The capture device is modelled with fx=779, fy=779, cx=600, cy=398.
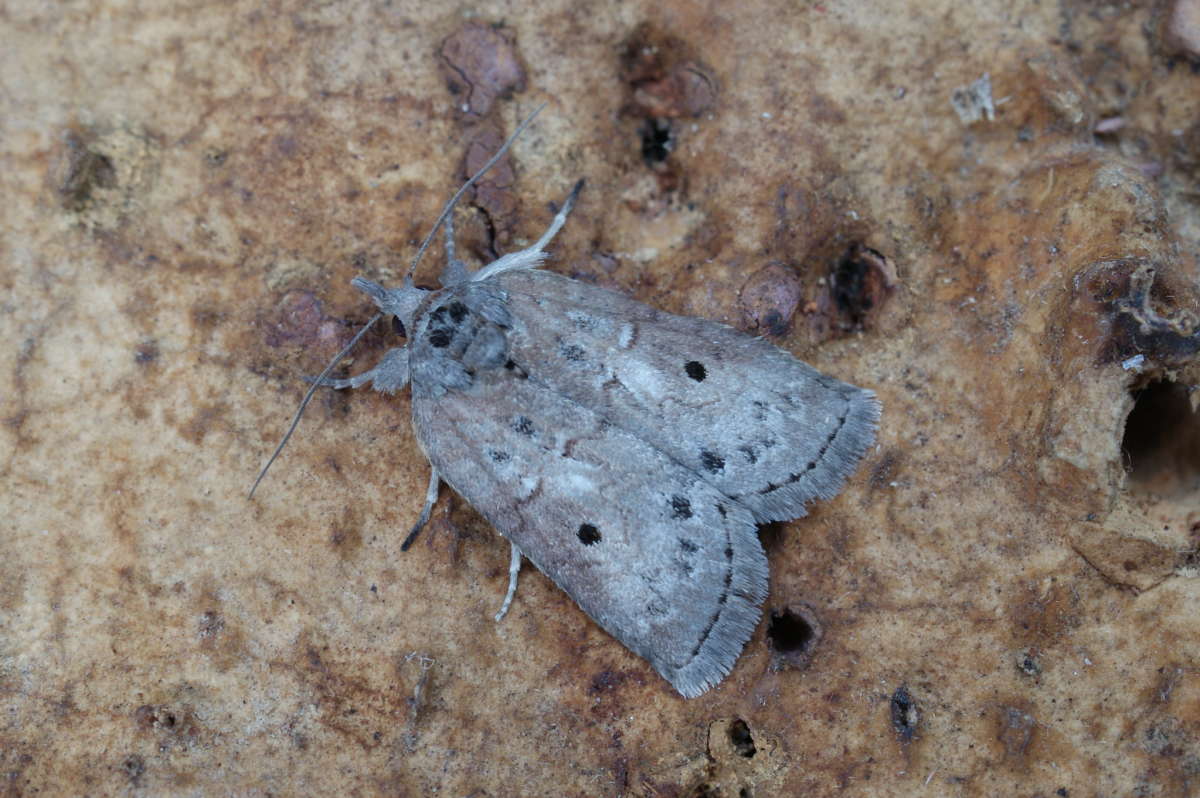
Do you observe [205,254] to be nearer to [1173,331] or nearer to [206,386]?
[206,386]

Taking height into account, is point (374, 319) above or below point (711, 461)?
above

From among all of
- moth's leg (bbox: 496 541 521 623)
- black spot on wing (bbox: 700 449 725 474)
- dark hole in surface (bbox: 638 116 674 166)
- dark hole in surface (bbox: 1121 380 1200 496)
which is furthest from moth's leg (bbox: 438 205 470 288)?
dark hole in surface (bbox: 1121 380 1200 496)

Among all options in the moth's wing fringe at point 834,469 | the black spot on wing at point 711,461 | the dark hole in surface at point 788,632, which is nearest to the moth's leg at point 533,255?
the black spot on wing at point 711,461

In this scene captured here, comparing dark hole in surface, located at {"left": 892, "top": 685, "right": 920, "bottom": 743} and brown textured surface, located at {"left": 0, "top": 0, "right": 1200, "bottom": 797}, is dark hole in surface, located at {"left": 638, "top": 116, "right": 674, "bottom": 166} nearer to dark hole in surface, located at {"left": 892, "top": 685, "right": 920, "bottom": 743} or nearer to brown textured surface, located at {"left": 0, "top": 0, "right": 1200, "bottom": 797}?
brown textured surface, located at {"left": 0, "top": 0, "right": 1200, "bottom": 797}

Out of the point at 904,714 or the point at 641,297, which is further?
the point at 641,297

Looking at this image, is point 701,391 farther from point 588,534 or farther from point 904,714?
point 904,714

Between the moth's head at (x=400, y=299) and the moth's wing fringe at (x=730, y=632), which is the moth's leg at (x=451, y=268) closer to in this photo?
the moth's head at (x=400, y=299)

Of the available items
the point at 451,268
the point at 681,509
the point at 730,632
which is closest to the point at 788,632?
the point at 730,632
